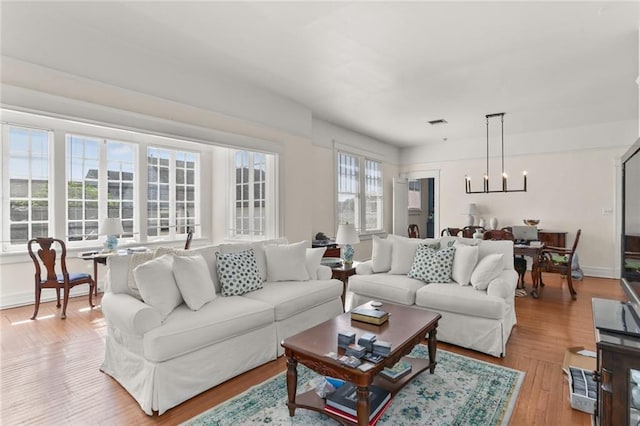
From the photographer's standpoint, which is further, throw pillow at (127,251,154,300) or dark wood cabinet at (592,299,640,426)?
throw pillow at (127,251,154,300)

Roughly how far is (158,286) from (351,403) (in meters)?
1.57

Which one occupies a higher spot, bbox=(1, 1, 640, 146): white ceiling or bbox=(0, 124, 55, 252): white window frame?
bbox=(1, 1, 640, 146): white ceiling

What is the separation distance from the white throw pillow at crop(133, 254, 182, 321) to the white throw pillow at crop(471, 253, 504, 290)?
2714mm

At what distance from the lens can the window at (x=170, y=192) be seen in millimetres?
5953

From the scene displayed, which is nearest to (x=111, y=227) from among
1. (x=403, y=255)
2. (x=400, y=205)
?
(x=403, y=255)

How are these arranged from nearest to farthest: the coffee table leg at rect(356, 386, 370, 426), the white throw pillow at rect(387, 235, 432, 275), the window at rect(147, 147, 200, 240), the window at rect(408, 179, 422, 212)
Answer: the coffee table leg at rect(356, 386, 370, 426), the white throw pillow at rect(387, 235, 432, 275), the window at rect(147, 147, 200, 240), the window at rect(408, 179, 422, 212)

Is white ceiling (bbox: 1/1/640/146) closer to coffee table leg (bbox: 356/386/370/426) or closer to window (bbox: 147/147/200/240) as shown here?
window (bbox: 147/147/200/240)

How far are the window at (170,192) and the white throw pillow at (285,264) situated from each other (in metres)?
3.37

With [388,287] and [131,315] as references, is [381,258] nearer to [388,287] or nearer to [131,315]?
[388,287]

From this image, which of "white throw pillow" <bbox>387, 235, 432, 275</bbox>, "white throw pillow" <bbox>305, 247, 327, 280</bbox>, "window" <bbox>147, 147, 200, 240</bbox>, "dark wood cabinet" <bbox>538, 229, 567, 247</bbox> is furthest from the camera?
"dark wood cabinet" <bbox>538, 229, 567, 247</bbox>

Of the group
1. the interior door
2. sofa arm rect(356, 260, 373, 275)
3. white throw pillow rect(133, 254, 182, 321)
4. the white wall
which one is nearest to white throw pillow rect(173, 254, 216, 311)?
white throw pillow rect(133, 254, 182, 321)

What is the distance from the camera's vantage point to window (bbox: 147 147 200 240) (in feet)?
19.5

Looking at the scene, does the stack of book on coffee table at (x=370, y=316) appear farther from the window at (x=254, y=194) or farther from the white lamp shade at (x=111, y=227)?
the white lamp shade at (x=111, y=227)

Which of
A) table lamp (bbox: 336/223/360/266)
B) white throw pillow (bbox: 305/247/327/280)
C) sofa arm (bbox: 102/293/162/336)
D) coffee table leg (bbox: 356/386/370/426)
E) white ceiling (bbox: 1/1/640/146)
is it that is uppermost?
white ceiling (bbox: 1/1/640/146)
